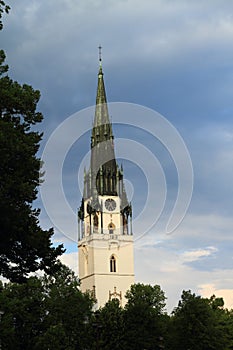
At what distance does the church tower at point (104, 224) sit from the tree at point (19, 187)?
8608 centimetres

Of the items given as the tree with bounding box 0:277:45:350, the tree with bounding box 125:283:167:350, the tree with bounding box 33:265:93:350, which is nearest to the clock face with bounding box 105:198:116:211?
the tree with bounding box 125:283:167:350

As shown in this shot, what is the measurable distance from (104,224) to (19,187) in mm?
93558

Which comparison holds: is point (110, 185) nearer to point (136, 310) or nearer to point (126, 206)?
point (126, 206)

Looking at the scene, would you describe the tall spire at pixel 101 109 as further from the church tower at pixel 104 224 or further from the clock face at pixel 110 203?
the clock face at pixel 110 203

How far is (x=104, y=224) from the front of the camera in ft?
411

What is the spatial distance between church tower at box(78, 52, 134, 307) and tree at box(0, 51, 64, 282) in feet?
282

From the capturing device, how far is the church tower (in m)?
122

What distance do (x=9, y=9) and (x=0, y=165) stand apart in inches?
281

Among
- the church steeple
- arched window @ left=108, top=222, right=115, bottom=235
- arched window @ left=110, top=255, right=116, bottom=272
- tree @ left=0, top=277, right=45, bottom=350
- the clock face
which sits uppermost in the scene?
the church steeple

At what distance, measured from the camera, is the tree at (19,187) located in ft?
105

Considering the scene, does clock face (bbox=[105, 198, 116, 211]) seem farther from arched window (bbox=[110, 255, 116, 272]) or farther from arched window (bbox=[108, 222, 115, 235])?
arched window (bbox=[110, 255, 116, 272])

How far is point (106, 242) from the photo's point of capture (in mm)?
123750

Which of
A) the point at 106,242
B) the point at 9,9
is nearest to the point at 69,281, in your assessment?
the point at 106,242

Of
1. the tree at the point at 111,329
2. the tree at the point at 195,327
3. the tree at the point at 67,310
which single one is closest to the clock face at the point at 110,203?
the tree at the point at 67,310
